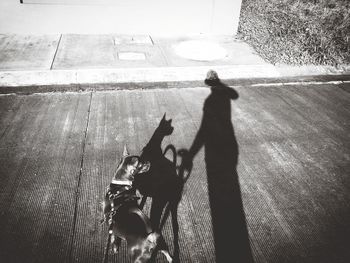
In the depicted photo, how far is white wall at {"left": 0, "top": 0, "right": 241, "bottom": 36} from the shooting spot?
770 centimetres

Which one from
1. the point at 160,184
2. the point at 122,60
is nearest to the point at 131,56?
the point at 122,60

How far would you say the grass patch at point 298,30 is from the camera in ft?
26.4

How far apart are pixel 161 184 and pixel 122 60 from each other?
13.7ft

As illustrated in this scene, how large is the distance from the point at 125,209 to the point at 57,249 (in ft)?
3.50

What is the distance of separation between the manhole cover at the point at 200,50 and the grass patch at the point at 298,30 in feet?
4.21

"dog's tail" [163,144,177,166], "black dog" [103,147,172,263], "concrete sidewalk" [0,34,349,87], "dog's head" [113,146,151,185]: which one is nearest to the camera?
"black dog" [103,147,172,263]

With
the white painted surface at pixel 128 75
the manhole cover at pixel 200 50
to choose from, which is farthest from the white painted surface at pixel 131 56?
the manhole cover at pixel 200 50

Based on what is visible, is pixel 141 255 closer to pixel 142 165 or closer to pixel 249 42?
pixel 142 165

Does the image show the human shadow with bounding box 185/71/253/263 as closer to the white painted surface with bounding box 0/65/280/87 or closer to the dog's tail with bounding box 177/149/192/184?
the dog's tail with bounding box 177/149/192/184

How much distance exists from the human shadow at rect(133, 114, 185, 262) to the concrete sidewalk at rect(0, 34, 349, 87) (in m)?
2.52

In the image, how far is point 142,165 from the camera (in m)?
2.73

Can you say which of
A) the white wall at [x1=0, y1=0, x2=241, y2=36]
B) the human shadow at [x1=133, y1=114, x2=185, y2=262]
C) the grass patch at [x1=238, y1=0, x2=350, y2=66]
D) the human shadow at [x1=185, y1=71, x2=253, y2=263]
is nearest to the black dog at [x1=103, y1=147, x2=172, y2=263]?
the human shadow at [x1=133, y1=114, x2=185, y2=262]

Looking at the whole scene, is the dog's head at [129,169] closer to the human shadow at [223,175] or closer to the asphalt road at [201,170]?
the asphalt road at [201,170]

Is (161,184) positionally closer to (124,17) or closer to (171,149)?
(171,149)
